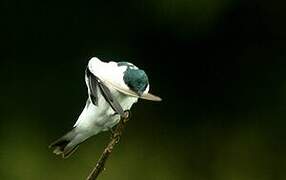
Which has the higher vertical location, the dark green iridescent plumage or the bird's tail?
the dark green iridescent plumage

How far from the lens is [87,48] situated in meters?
2.01

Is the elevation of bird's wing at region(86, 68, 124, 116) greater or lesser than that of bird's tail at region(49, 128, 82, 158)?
greater

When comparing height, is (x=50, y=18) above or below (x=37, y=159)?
above

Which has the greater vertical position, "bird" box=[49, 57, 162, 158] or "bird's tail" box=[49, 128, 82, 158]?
"bird" box=[49, 57, 162, 158]

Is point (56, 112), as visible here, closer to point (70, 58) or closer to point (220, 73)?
point (70, 58)

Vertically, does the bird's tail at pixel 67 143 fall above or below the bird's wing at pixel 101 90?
below

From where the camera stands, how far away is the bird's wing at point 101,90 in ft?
3.10

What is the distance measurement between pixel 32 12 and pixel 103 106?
3.59ft

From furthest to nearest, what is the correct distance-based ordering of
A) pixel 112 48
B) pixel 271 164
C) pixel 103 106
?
1. pixel 271 164
2. pixel 112 48
3. pixel 103 106

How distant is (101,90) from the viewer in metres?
0.99

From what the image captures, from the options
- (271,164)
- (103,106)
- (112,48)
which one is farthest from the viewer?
(271,164)

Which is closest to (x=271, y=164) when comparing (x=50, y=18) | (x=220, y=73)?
(x=220, y=73)

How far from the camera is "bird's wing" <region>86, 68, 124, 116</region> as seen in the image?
0.94 m

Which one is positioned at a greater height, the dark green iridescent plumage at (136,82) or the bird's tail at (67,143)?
the dark green iridescent plumage at (136,82)
